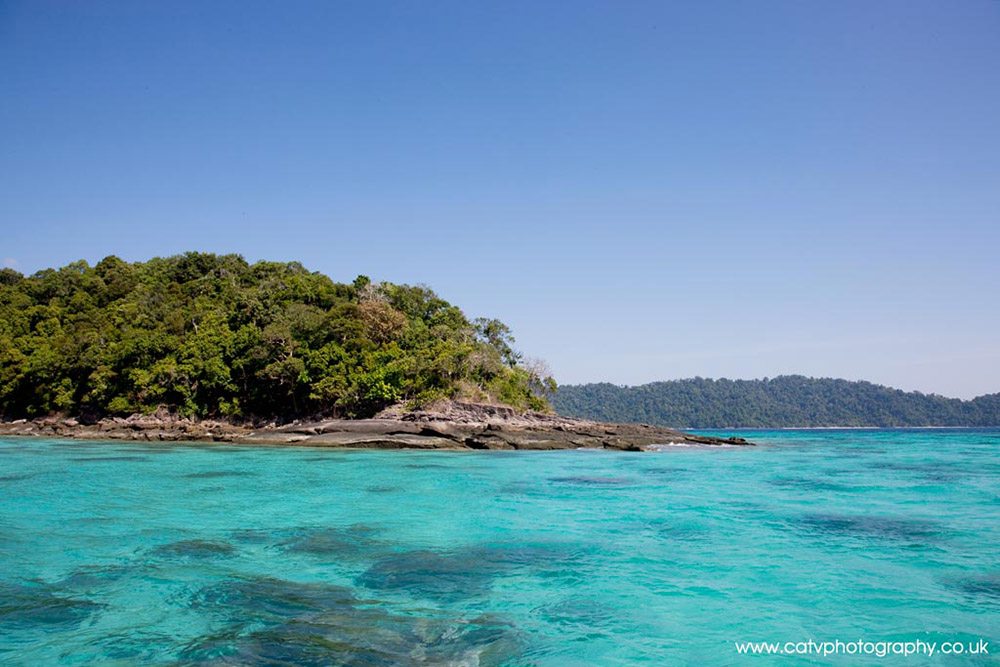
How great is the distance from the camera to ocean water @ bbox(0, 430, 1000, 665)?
650 cm

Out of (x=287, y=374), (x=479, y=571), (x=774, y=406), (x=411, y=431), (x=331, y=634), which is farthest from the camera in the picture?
(x=774, y=406)

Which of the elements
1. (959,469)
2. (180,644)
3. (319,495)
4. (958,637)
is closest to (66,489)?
(319,495)

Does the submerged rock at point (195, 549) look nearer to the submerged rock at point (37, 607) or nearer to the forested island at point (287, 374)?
the submerged rock at point (37, 607)

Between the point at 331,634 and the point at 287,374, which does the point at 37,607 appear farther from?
the point at 287,374

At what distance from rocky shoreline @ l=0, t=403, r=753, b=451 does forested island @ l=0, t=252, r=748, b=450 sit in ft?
0.42

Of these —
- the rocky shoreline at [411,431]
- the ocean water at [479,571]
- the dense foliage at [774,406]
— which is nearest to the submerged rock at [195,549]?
the ocean water at [479,571]

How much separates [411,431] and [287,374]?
13405mm

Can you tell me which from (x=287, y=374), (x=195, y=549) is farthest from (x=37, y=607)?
(x=287, y=374)

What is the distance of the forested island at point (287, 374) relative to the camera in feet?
131

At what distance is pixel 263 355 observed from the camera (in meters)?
46.3

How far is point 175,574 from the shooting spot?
8828 millimetres

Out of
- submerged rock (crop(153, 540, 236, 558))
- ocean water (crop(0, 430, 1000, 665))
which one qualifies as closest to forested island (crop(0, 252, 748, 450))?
ocean water (crop(0, 430, 1000, 665))

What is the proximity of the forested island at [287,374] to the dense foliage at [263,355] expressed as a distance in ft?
0.36

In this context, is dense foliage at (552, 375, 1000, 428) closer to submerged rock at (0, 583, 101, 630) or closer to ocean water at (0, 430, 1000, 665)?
ocean water at (0, 430, 1000, 665)
